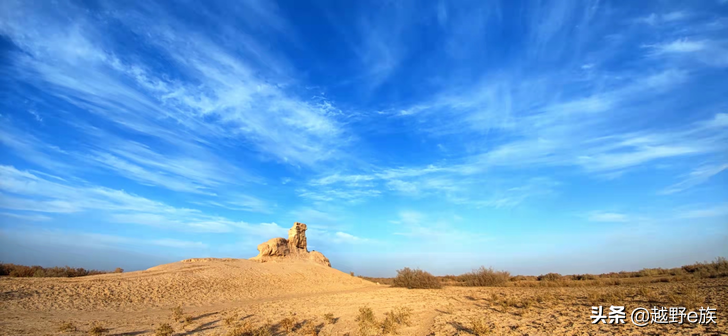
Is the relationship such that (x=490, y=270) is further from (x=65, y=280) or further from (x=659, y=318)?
(x=65, y=280)

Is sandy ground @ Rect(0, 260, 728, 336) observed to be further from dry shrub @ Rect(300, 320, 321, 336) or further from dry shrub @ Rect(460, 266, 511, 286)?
dry shrub @ Rect(460, 266, 511, 286)

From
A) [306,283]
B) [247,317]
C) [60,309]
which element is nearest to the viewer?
[247,317]

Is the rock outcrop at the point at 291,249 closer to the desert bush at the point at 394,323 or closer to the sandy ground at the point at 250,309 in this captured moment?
the sandy ground at the point at 250,309

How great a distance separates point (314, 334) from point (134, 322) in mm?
8211

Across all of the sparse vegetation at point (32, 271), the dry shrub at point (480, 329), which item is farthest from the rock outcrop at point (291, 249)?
the dry shrub at point (480, 329)

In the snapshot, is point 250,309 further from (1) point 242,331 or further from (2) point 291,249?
(2) point 291,249

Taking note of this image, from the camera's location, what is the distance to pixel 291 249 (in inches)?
1759

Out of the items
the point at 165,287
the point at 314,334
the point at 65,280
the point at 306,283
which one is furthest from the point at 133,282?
the point at 314,334

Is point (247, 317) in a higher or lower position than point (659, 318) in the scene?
lower

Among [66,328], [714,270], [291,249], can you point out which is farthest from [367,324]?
[291,249]

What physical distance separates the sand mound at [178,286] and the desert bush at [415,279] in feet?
23.8

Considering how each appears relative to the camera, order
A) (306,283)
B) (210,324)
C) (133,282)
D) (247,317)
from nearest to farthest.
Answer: (210,324) → (247,317) → (133,282) → (306,283)

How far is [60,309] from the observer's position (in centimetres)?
1569

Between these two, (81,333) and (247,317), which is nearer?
(81,333)
